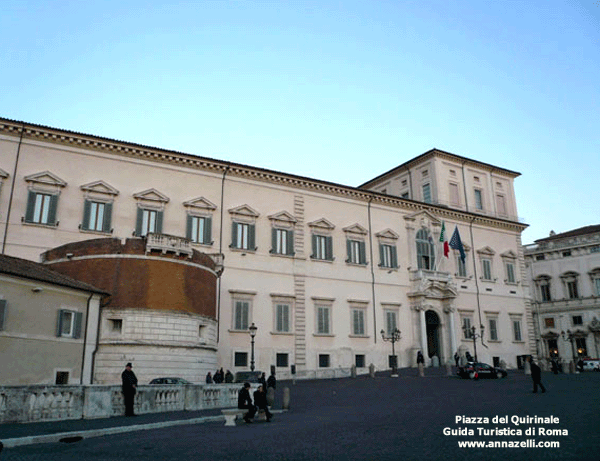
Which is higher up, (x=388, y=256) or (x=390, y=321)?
(x=388, y=256)

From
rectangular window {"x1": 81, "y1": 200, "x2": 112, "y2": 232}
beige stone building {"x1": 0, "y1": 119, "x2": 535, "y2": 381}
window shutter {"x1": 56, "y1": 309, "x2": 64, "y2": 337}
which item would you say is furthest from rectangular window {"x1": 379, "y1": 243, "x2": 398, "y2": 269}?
window shutter {"x1": 56, "y1": 309, "x2": 64, "y2": 337}

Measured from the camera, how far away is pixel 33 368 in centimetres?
2139

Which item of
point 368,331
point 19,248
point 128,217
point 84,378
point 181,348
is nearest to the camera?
point 84,378

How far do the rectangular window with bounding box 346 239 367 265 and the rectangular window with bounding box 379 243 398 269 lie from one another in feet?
5.75

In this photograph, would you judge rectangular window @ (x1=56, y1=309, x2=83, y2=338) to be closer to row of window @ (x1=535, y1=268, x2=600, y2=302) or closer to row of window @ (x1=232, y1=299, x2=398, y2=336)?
row of window @ (x1=232, y1=299, x2=398, y2=336)

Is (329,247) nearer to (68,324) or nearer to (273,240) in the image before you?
(273,240)

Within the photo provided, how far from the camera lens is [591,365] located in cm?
4578

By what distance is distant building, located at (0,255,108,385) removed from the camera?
20.7m

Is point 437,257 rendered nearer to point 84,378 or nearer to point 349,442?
point 84,378

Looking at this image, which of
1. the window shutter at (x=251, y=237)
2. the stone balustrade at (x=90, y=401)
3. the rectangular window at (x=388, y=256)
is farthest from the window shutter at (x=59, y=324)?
the rectangular window at (x=388, y=256)

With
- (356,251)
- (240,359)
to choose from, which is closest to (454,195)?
(356,251)

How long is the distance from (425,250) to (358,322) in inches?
366

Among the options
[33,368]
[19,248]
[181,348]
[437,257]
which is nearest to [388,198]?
[437,257]

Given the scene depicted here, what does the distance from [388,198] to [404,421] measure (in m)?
30.0
